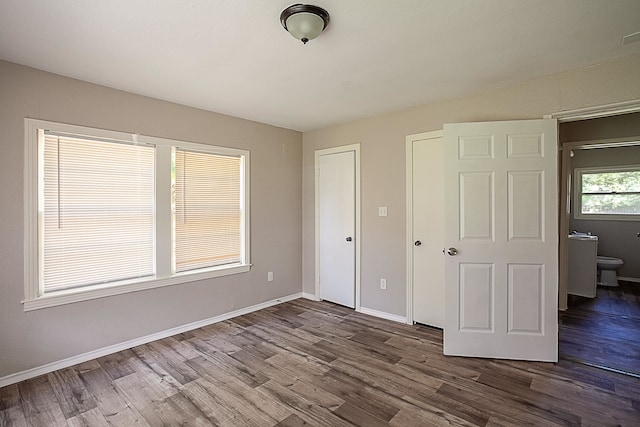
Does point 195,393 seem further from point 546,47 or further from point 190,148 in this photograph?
point 546,47

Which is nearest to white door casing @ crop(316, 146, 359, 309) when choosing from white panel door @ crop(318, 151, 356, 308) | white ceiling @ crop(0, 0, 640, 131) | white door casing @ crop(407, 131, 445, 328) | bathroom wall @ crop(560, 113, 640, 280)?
white panel door @ crop(318, 151, 356, 308)

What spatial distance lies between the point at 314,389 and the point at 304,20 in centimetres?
245

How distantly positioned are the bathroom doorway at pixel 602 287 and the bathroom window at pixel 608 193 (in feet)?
0.34

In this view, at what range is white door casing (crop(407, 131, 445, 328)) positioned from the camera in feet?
10.7

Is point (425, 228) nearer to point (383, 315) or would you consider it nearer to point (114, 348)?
point (383, 315)

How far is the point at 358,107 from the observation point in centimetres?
340

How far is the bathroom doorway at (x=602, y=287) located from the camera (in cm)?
273

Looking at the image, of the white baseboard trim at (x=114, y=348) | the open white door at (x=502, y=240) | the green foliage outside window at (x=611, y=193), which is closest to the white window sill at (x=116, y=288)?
the white baseboard trim at (x=114, y=348)

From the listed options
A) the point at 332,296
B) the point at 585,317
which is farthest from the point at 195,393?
the point at 585,317

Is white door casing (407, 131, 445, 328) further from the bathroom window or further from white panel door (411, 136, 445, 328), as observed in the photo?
the bathroom window

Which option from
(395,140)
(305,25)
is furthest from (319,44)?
(395,140)

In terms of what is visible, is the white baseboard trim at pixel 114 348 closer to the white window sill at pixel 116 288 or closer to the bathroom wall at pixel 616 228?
the white window sill at pixel 116 288

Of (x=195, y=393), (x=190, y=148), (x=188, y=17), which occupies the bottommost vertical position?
(x=195, y=393)

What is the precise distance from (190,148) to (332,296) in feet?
8.56
